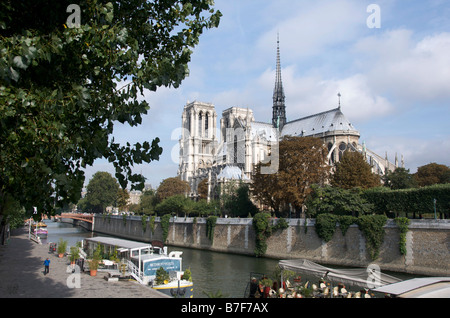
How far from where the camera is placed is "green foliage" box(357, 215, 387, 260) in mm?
29594

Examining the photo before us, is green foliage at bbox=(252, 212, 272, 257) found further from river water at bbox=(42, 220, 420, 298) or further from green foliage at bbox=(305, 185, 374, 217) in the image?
green foliage at bbox=(305, 185, 374, 217)

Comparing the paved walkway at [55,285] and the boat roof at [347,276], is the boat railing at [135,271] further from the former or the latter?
the boat roof at [347,276]

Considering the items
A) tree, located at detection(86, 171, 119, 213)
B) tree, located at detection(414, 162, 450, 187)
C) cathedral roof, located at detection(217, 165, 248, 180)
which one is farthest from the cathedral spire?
tree, located at detection(86, 171, 119, 213)

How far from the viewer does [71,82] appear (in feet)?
25.9

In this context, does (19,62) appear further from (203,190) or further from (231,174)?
(203,190)

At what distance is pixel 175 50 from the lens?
936 cm

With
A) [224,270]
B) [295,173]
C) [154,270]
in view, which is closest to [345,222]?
[224,270]

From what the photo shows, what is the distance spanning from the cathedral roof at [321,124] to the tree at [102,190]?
45003mm

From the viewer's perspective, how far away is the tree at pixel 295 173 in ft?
137

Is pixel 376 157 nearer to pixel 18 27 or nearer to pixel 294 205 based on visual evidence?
pixel 294 205

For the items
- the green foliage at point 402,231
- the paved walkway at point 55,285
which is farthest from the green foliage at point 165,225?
the green foliage at point 402,231

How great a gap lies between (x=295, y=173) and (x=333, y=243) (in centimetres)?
1084
